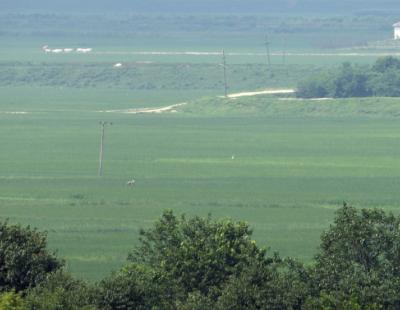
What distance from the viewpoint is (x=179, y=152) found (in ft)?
155

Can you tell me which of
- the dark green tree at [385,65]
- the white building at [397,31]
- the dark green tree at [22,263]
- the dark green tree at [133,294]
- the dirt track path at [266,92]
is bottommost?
the dark green tree at [133,294]

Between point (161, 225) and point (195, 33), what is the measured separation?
8467cm

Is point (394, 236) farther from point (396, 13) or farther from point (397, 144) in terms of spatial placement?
point (396, 13)

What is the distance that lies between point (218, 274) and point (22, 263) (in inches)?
95.5

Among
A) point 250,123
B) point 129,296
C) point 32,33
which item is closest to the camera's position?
point 129,296

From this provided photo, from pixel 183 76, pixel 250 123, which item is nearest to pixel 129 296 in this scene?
pixel 250 123

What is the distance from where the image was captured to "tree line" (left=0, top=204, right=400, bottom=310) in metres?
20.7

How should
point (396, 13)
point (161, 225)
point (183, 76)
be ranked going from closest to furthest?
1. point (161, 225)
2. point (183, 76)
3. point (396, 13)

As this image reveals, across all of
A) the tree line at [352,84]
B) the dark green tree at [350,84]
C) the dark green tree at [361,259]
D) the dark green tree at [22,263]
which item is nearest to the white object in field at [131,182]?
the dark green tree at [361,259]

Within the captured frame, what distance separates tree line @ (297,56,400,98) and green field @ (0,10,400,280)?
236 centimetres

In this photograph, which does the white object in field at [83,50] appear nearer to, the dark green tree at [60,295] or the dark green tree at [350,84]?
the dark green tree at [350,84]

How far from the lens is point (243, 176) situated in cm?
4159

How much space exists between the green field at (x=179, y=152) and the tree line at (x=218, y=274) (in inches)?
186

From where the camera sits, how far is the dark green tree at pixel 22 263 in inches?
859
